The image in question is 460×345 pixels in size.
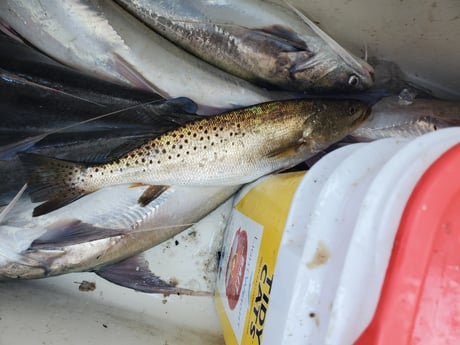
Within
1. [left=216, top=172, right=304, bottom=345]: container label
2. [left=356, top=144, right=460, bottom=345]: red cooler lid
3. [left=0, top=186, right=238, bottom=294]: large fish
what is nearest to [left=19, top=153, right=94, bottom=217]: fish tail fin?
[left=0, top=186, right=238, bottom=294]: large fish

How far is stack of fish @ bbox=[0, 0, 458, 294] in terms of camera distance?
3.81ft

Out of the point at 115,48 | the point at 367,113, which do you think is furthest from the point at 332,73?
the point at 115,48

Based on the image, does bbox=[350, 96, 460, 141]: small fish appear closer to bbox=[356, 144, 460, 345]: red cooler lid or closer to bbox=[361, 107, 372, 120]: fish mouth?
bbox=[361, 107, 372, 120]: fish mouth

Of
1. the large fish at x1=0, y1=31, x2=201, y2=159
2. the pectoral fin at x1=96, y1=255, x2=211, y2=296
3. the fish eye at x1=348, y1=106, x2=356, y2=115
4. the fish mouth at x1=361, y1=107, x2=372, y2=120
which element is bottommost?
the pectoral fin at x1=96, y1=255, x2=211, y2=296

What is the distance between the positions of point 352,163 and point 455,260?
0.21 meters

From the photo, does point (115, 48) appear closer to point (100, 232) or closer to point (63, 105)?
point (63, 105)

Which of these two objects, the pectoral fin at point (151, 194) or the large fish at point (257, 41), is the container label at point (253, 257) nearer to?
the pectoral fin at point (151, 194)

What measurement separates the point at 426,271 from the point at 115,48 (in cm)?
102

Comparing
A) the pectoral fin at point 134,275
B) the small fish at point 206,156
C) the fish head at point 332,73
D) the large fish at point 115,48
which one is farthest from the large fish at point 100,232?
the fish head at point 332,73

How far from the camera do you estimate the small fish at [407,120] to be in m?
1.35

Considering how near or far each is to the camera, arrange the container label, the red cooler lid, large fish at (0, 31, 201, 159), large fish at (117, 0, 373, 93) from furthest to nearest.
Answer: large fish at (117, 0, 373, 93), large fish at (0, 31, 201, 159), the container label, the red cooler lid

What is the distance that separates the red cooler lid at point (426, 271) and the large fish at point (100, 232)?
84 centimetres

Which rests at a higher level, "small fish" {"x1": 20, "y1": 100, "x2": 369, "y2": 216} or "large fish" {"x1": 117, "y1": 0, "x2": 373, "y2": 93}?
"large fish" {"x1": 117, "y1": 0, "x2": 373, "y2": 93}

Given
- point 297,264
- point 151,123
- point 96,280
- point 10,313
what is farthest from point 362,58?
point 10,313
